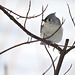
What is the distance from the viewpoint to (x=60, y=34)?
561 mm

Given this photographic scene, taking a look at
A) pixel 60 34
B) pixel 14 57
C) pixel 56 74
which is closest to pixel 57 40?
pixel 60 34

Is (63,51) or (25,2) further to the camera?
(25,2)

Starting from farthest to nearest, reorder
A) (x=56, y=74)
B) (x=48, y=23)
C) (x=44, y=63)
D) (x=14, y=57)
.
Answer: (x=44, y=63) → (x=48, y=23) → (x=14, y=57) → (x=56, y=74)

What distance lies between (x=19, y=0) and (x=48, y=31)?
0.15 metres

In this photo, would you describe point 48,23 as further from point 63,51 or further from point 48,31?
point 63,51

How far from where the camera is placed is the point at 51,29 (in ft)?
1.70

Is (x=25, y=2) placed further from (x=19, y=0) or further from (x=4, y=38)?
(x=4, y=38)

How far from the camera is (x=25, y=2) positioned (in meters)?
0.66

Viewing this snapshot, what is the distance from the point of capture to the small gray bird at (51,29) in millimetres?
506

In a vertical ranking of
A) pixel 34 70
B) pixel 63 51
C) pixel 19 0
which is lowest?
pixel 34 70

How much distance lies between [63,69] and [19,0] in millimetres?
351

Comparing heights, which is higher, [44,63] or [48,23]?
[48,23]

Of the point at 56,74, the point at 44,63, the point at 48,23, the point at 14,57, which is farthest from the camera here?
the point at 44,63

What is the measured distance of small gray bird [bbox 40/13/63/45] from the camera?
0.51 meters
